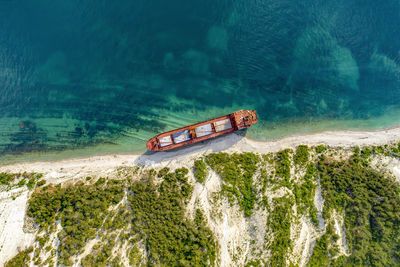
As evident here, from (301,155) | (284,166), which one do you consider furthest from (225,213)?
(301,155)

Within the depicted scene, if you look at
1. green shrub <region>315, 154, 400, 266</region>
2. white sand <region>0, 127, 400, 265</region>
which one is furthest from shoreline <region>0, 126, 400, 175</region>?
green shrub <region>315, 154, 400, 266</region>

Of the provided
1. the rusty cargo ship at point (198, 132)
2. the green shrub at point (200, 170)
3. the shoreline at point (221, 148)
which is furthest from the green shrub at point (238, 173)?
the rusty cargo ship at point (198, 132)

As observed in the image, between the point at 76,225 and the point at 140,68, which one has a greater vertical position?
the point at 140,68

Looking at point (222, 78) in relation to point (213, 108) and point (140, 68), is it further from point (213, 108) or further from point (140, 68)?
point (140, 68)

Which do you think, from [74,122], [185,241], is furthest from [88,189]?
[185,241]

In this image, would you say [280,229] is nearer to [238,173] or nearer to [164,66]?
[238,173]

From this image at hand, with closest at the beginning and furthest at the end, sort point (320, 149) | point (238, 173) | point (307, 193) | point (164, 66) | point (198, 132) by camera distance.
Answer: point (307, 193), point (238, 173), point (198, 132), point (320, 149), point (164, 66)

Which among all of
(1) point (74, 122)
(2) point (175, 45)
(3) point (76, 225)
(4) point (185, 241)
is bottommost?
(4) point (185, 241)
